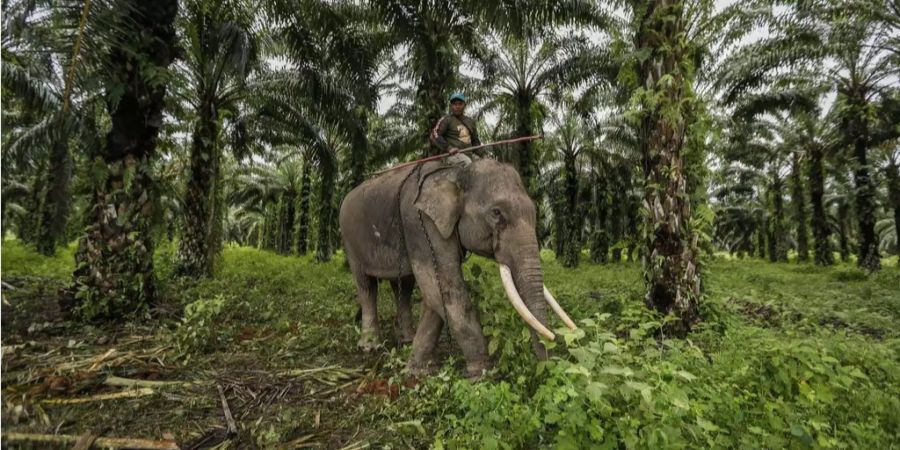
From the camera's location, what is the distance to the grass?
2568 millimetres

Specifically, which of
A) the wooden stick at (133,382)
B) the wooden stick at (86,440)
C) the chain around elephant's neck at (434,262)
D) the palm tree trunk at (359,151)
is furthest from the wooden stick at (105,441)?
the palm tree trunk at (359,151)

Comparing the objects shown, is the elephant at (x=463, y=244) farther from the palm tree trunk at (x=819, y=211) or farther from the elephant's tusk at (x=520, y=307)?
the palm tree trunk at (x=819, y=211)

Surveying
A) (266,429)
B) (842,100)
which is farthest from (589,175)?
(266,429)

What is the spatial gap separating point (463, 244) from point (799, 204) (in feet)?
90.4

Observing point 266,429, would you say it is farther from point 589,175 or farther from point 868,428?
point 589,175

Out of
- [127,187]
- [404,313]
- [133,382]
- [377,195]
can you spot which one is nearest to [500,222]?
[377,195]

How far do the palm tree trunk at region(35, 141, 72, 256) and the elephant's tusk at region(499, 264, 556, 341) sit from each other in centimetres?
1661

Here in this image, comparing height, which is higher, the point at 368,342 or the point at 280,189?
the point at 280,189

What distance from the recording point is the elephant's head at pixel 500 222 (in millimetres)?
3854

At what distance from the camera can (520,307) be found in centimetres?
371

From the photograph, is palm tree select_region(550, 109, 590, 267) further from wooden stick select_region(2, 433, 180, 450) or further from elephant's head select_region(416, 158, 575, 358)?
wooden stick select_region(2, 433, 180, 450)

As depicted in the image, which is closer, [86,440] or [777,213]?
[86,440]

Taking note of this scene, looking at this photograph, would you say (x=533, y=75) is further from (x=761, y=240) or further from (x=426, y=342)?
(x=761, y=240)

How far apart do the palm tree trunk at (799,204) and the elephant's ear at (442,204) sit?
1065 inches
